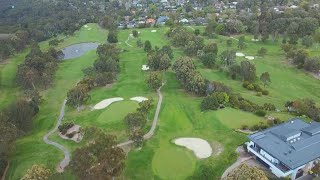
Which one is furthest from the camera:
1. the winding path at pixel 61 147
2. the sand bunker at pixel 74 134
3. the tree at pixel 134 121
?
the sand bunker at pixel 74 134

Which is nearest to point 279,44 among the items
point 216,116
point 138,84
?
point 138,84

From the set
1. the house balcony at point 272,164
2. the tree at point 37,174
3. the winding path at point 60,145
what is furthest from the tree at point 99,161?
the house balcony at point 272,164

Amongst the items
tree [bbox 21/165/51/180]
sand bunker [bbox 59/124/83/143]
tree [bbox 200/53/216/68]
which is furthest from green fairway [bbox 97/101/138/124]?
tree [bbox 200/53/216/68]

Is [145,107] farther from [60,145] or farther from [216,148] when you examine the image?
[216,148]

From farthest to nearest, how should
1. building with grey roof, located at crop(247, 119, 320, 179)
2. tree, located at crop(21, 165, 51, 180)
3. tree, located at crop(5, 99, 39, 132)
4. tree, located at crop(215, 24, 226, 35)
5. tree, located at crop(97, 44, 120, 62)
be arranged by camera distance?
tree, located at crop(215, 24, 226, 35)
tree, located at crop(97, 44, 120, 62)
tree, located at crop(5, 99, 39, 132)
building with grey roof, located at crop(247, 119, 320, 179)
tree, located at crop(21, 165, 51, 180)

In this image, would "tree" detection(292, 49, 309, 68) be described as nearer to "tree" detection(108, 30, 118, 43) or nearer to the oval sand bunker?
"tree" detection(108, 30, 118, 43)

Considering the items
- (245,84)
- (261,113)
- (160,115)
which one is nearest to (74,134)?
(160,115)

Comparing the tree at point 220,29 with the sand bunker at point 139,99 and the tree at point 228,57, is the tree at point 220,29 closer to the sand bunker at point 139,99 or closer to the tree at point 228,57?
the tree at point 228,57
